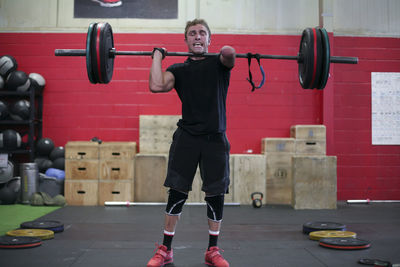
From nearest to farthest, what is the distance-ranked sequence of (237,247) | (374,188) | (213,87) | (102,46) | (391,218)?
(213,87)
(102,46)
(237,247)
(391,218)
(374,188)

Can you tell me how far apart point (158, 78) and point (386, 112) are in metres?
4.14

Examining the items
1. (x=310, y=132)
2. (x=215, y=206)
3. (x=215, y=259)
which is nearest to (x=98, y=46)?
(x=215, y=206)

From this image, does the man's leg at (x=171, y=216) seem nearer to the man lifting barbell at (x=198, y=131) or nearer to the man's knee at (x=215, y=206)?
the man lifting barbell at (x=198, y=131)

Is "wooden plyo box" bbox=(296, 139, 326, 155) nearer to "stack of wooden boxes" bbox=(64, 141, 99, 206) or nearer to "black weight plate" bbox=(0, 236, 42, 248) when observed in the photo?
"stack of wooden boxes" bbox=(64, 141, 99, 206)

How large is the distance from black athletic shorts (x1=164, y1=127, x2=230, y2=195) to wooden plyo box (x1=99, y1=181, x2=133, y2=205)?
275 centimetres

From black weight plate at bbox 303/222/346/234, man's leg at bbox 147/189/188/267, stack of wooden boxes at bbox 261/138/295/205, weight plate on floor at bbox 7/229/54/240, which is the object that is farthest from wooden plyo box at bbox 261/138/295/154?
man's leg at bbox 147/189/188/267

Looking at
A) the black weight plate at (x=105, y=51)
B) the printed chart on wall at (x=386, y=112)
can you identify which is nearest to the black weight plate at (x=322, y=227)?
the black weight plate at (x=105, y=51)

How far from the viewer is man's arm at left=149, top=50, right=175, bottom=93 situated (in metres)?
2.21

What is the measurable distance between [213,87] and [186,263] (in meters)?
0.97

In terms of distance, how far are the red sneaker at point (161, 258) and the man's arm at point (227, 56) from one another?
3.32ft

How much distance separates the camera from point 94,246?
279 centimetres

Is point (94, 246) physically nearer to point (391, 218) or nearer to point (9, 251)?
point (9, 251)

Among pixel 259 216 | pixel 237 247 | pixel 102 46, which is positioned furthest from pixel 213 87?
pixel 259 216

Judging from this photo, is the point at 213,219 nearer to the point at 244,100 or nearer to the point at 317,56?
the point at 317,56
